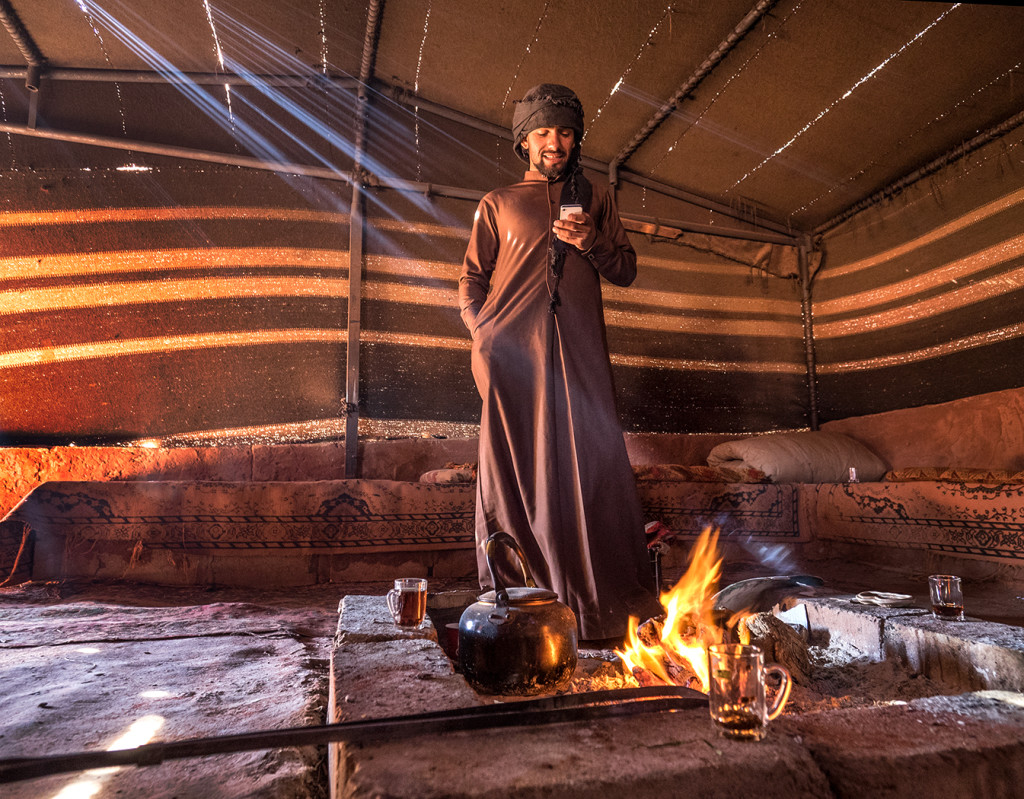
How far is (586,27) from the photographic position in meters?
3.53

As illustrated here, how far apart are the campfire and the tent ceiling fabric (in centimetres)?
310

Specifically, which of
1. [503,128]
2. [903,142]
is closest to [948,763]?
[903,142]

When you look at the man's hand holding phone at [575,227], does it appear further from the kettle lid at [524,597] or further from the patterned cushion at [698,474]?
the patterned cushion at [698,474]

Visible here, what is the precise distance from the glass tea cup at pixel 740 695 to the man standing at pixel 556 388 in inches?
32.2

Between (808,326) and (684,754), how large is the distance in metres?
4.98

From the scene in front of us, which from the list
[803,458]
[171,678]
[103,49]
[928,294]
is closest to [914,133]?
[928,294]

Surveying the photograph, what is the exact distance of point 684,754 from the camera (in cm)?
82

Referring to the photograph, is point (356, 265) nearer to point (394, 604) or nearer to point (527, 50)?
point (527, 50)

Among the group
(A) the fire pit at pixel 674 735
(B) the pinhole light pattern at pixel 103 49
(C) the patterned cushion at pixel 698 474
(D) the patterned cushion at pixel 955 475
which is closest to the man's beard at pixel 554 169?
(A) the fire pit at pixel 674 735

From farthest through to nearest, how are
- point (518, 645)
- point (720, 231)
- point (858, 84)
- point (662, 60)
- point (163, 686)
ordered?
point (720, 231)
point (662, 60)
point (858, 84)
point (163, 686)
point (518, 645)

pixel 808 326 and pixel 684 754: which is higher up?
pixel 808 326

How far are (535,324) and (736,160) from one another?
335cm

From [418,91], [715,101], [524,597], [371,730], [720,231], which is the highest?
[418,91]

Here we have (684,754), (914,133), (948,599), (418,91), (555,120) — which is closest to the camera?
(684,754)
